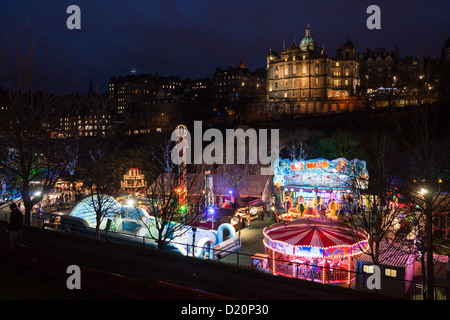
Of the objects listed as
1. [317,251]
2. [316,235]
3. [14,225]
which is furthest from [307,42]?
[14,225]

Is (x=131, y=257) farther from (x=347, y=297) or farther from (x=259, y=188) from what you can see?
(x=259, y=188)

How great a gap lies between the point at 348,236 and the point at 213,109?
326 ft

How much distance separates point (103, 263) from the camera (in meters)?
11.5

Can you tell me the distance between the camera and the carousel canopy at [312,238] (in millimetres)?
14867

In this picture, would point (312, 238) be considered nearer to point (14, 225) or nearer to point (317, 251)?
point (317, 251)

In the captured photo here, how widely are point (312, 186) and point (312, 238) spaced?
1438 centimetres

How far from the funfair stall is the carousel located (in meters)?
10.6

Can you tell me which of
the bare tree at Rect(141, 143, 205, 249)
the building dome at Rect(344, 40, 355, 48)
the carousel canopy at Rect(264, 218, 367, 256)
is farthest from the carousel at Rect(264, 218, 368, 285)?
the building dome at Rect(344, 40, 355, 48)

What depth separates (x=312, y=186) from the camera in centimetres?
2919

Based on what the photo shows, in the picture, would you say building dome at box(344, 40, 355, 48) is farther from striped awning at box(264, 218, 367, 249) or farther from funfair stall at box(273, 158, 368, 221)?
striped awning at box(264, 218, 367, 249)

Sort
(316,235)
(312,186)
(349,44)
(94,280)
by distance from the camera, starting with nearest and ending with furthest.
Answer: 1. (94,280)
2. (316,235)
3. (312,186)
4. (349,44)

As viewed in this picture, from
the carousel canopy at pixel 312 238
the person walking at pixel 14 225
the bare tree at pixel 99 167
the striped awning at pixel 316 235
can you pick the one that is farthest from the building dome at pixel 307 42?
the person walking at pixel 14 225
